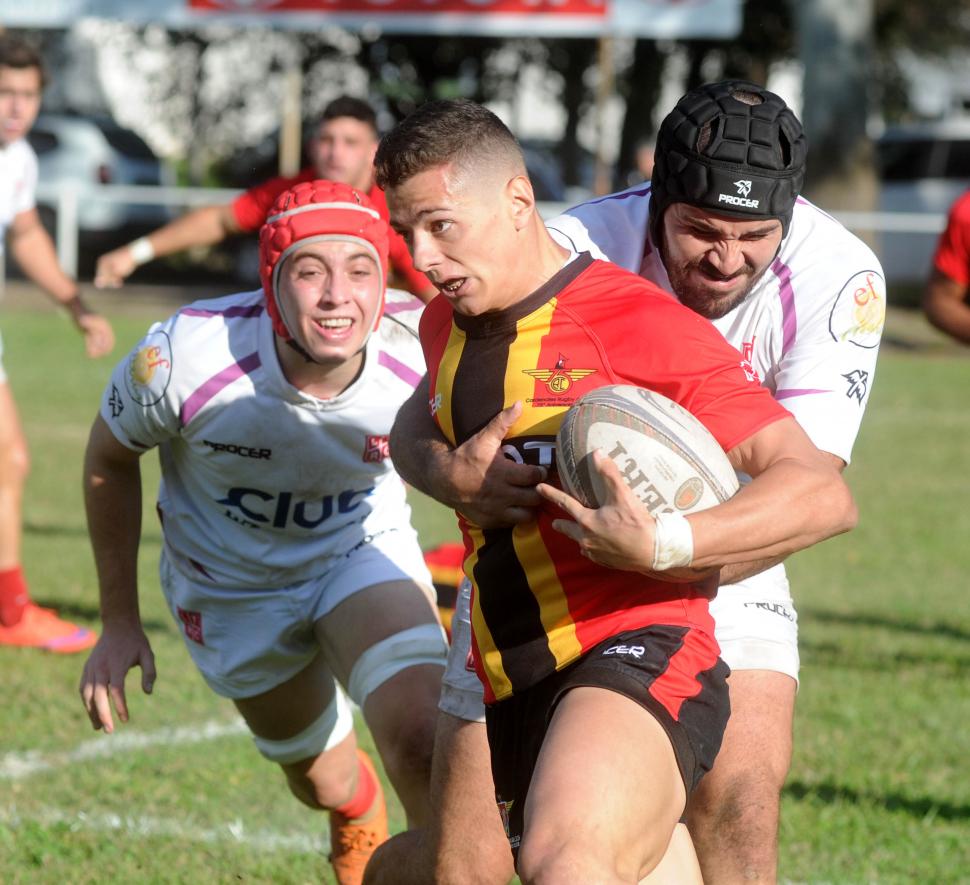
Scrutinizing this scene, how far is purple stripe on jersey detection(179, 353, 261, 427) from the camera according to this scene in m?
4.61

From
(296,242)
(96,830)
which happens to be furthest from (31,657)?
(296,242)

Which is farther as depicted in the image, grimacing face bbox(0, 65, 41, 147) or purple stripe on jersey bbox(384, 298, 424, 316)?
grimacing face bbox(0, 65, 41, 147)

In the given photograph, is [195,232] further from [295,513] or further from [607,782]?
[607,782]

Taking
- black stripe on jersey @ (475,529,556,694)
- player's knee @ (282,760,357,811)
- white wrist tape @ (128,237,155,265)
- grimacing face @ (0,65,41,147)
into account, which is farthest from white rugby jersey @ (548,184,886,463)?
white wrist tape @ (128,237,155,265)

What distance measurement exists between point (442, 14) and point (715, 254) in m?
23.5

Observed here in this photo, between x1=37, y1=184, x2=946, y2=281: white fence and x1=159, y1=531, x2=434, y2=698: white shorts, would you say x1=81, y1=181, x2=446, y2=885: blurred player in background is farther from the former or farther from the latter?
x1=37, y1=184, x2=946, y2=281: white fence

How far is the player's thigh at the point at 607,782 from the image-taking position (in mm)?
2977

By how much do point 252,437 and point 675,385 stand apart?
175 cm

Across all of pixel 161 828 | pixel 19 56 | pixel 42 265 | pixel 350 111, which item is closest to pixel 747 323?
pixel 161 828

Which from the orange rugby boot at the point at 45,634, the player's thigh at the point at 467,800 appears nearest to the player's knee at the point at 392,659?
the player's thigh at the point at 467,800

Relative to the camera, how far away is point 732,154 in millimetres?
3732

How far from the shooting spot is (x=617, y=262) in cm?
418

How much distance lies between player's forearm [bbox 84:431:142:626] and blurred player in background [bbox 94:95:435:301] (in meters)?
2.52

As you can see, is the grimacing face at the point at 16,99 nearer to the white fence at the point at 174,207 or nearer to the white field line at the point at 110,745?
the white field line at the point at 110,745
